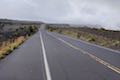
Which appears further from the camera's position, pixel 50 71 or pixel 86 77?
pixel 50 71

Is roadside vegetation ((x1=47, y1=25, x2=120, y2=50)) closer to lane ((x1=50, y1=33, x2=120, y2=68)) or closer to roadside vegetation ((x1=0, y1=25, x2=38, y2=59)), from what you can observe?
lane ((x1=50, y1=33, x2=120, y2=68))

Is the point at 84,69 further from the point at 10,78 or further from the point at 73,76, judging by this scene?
the point at 10,78

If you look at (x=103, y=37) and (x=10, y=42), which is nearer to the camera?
(x=10, y=42)

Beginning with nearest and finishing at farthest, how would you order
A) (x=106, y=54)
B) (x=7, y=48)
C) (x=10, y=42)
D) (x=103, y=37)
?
1. (x=106, y=54)
2. (x=7, y=48)
3. (x=10, y=42)
4. (x=103, y=37)

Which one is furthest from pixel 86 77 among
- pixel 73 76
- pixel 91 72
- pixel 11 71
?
pixel 11 71

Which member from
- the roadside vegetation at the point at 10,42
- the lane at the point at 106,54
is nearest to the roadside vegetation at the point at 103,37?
the lane at the point at 106,54

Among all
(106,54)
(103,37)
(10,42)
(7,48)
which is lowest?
(10,42)

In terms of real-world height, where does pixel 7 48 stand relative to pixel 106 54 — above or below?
below

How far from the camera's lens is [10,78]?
12961mm

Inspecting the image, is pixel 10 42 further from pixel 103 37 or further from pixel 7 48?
pixel 7 48

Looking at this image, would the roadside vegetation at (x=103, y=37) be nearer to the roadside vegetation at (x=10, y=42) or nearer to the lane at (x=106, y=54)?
the lane at (x=106, y=54)

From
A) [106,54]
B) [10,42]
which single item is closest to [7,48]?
[106,54]

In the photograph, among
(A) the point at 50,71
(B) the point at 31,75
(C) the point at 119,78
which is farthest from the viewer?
(A) the point at 50,71

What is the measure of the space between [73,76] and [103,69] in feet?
7.86
